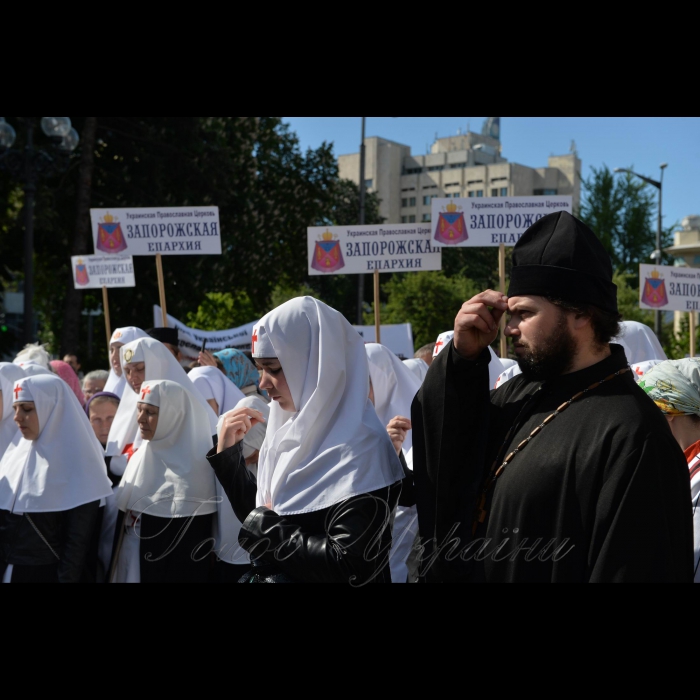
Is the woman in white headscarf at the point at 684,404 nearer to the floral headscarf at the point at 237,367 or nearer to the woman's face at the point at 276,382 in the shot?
the woman's face at the point at 276,382

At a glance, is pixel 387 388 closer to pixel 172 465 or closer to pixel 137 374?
pixel 172 465

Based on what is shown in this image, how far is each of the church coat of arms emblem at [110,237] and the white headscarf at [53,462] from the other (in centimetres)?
468

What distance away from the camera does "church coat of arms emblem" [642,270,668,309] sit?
1134 cm

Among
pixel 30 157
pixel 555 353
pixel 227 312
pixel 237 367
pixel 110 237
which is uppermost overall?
pixel 30 157

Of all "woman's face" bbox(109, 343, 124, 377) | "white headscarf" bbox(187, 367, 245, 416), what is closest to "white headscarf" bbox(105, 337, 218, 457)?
"white headscarf" bbox(187, 367, 245, 416)

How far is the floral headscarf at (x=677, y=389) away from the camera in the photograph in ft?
12.2

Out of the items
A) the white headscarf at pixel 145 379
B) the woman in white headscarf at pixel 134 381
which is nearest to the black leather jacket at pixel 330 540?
the woman in white headscarf at pixel 134 381

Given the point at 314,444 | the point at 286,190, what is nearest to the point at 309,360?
the point at 314,444

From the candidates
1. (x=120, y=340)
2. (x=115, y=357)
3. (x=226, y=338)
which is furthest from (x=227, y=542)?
(x=226, y=338)

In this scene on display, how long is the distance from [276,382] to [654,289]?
366 inches

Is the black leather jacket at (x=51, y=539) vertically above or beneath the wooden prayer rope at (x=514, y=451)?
beneath

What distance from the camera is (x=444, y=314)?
137 ft

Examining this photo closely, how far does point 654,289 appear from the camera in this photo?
37.4 ft

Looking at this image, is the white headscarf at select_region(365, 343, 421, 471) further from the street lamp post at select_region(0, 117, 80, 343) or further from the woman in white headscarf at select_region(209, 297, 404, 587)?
the street lamp post at select_region(0, 117, 80, 343)
